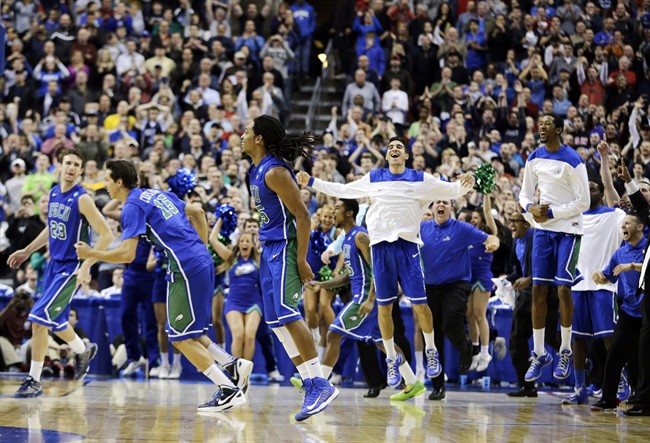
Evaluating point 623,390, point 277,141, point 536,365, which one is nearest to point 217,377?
point 277,141

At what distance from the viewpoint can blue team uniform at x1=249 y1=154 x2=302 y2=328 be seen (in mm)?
8375

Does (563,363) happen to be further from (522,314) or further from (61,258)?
(61,258)

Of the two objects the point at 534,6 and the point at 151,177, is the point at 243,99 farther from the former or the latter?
the point at 534,6

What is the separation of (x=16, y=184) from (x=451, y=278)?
9.34 metres

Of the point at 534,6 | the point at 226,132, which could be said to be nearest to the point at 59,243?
the point at 226,132

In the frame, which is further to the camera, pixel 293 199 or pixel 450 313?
pixel 450 313

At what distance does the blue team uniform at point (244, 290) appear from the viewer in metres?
13.3

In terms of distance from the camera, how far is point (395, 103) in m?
19.7

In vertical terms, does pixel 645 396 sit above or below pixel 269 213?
below

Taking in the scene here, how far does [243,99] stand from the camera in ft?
65.7

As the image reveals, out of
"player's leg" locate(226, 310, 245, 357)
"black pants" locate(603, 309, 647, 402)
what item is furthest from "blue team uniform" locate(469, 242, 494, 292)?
"black pants" locate(603, 309, 647, 402)

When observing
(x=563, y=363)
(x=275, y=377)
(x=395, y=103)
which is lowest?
(x=275, y=377)

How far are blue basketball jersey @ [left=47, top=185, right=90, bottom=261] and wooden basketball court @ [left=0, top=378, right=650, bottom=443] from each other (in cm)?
152

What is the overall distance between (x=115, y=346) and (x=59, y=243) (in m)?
4.15
